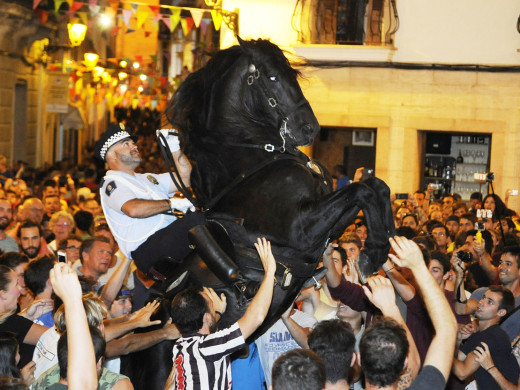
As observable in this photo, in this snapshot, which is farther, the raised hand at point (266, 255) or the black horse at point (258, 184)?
the black horse at point (258, 184)

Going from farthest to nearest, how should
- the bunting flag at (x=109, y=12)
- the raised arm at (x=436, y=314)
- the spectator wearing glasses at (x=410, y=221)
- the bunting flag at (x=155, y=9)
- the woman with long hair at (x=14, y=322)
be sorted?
1. the bunting flag at (x=109, y=12)
2. the bunting flag at (x=155, y=9)
3. the spectator wearing glasses at (x=410, y=221)
4. the woman with long hair at (x=14, y=322)
5. the raised arm at (x=436, y=314)

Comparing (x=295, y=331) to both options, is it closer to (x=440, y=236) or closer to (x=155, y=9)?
(x=440, y=236)

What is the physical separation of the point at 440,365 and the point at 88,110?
127 ft

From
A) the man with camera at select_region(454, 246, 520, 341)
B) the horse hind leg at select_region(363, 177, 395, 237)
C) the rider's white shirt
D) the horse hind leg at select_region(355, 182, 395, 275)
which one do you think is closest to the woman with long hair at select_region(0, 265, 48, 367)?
the rider's white shirt

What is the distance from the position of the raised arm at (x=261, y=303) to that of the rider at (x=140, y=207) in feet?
3.10

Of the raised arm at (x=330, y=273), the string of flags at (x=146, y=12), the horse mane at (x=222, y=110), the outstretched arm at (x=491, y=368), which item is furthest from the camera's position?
the string of flags at (x=146, y=12)

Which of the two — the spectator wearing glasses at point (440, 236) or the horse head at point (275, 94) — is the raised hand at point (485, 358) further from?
the spectator wearing glasses at point (440, 236)

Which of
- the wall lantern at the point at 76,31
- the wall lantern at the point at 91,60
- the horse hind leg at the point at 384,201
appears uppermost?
the wall lantern at the point at 76,31

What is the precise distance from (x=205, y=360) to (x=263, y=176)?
61.3 inches

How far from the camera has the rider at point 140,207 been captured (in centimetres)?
675

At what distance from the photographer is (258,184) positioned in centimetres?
641

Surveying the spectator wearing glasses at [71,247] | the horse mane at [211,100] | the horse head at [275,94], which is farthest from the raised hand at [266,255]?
the spectator wearing glasses at [71,247]

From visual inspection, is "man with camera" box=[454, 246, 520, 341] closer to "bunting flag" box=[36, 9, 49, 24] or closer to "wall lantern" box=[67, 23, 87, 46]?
"wall lantern" box=[67, 23, 87, 46]

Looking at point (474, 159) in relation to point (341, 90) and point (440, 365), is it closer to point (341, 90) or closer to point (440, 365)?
point (341, 90)
